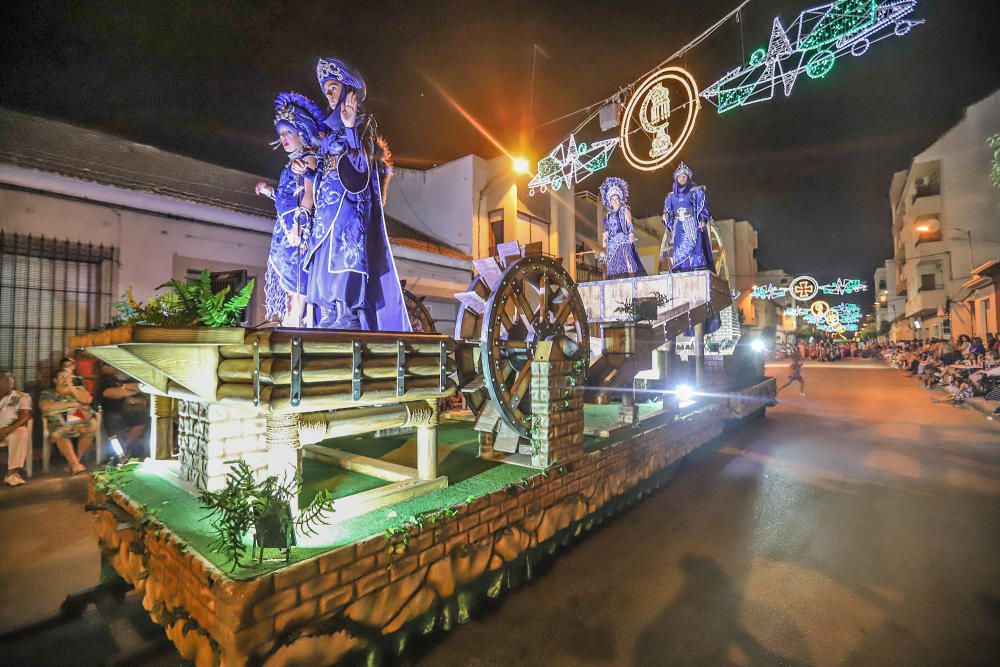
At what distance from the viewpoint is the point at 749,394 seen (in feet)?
36.7

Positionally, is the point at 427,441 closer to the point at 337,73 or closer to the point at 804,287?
the point at 337,73

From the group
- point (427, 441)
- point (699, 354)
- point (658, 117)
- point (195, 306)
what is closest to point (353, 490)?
point (427, 441)

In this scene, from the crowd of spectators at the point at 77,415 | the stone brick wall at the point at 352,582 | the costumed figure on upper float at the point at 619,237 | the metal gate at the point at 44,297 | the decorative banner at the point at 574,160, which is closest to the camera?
the stone brick wall at the point at 352,582

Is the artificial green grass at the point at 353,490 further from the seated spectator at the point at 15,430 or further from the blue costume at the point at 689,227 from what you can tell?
the blue costume at the point at 689,227

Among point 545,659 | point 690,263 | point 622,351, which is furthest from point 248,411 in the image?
point 690,263

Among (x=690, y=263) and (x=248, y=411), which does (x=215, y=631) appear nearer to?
(x=248, y=411)

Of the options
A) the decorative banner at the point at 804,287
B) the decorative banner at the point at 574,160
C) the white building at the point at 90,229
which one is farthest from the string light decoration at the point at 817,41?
the decorative banner at the point at 804,287

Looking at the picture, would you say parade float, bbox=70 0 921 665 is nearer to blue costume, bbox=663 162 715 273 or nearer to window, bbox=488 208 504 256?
blue costume, bbox=663 162 715 273

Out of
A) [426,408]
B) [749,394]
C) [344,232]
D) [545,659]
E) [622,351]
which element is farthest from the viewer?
[749,394]

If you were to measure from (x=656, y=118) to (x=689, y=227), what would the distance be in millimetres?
2702

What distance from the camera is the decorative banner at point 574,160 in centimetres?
1133

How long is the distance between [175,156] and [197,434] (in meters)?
11.6

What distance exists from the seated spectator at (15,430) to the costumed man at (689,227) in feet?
38.8

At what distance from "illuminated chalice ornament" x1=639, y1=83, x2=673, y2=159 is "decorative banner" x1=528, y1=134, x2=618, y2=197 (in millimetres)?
1763
